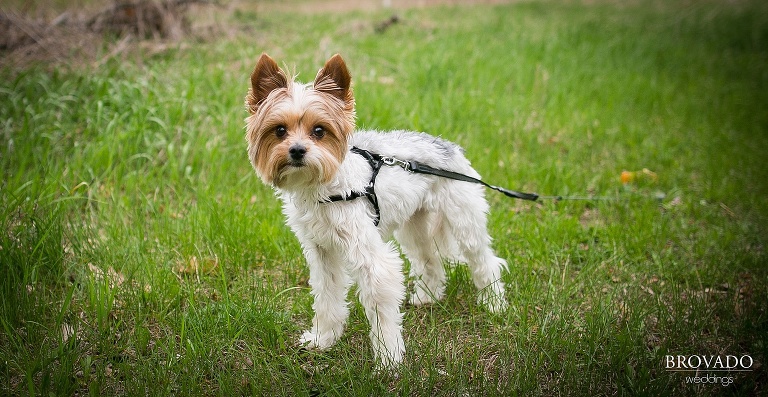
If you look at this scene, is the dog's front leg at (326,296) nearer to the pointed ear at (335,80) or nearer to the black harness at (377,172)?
the black harness at (377,172)

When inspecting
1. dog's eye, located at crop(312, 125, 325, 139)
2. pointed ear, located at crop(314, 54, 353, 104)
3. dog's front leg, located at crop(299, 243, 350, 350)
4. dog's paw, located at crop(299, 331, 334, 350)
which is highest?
pointed ear, located at crop(314, 54, 353, 104)

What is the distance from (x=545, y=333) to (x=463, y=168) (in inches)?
52.9

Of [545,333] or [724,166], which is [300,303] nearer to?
[545,333]

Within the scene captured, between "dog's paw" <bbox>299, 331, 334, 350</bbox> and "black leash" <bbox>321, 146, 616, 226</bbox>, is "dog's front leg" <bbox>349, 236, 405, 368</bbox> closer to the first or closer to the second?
"black leash" <bbox>321, 146, 616, 226</bbox>

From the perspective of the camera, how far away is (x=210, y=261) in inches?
185

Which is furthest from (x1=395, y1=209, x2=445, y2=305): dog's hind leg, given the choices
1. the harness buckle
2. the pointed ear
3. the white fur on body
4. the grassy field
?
the pointed ear

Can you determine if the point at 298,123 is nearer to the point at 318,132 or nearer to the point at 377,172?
the point at 318,132

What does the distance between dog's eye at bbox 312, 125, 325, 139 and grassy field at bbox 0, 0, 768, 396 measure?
1.31m

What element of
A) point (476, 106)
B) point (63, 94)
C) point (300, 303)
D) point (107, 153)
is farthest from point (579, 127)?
point (63, 94)

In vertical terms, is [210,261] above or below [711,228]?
above

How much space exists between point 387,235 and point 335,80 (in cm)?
120

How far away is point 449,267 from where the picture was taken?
15.2ft

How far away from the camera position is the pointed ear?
3453mm

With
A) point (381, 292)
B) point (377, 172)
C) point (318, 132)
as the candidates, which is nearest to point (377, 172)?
point (377, 172)
